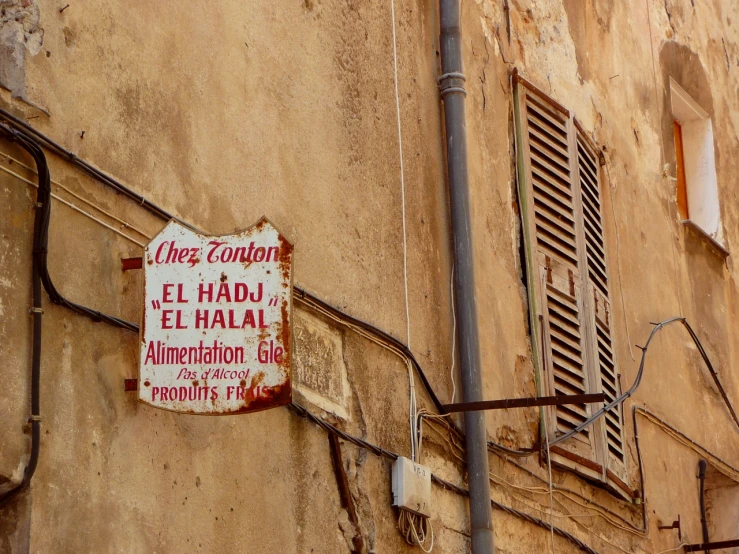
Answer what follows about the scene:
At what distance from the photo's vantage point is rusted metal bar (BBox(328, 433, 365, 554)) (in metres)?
5.03

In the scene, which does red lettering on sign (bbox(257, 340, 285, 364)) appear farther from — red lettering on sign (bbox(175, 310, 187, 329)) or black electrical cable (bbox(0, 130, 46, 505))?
black electrical cable (bbox(0, 130, 46, 505))

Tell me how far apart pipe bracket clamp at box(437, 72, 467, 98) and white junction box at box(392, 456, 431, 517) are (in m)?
1.94

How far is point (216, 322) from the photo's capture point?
3.99 meters

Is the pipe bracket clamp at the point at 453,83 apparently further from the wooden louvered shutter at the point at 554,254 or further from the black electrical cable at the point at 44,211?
the black electrical cable at the point at 44,211

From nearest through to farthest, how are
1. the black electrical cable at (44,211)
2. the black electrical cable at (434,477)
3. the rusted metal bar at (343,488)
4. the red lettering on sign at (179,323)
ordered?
1. the black electrical cable at (44,211)
2. the red lettering on sign at (179,323)
3. the black electrical cable at (434,477)
4. the rusted metal bar at (343,488)

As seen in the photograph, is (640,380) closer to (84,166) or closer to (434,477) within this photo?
(434,477)

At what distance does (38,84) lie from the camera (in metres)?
4.05

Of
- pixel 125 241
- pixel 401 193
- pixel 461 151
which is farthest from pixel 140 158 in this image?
pixel 461 151

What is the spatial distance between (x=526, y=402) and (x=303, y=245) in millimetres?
1127

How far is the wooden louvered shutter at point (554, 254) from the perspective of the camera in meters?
6.79

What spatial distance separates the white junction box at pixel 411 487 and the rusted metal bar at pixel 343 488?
282mm

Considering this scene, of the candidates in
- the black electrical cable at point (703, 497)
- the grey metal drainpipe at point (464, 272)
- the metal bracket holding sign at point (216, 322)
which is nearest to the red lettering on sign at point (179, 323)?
the metal bracket holding sign at point (216, 322)

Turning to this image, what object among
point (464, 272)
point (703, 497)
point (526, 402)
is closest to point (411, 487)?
point (526, 402)

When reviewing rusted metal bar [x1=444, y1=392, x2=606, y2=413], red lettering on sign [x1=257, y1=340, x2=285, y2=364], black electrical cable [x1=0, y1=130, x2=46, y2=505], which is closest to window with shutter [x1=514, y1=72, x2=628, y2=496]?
rusted metal bar [x1=444, y1=392, x2=606, y2=413]
